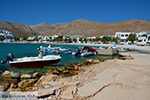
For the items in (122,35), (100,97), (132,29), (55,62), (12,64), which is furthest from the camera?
(132,29)

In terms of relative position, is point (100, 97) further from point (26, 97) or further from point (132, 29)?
point (132, 29)

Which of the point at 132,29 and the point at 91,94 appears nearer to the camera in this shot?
the point at 91,94

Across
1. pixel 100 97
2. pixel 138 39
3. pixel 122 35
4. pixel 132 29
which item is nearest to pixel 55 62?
pixel 100 97

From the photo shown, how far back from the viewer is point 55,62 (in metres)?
19.6

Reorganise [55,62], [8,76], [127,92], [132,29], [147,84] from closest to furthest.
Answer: [127,92]
[147,84]
[8,76]
[55,62]
[132,29]

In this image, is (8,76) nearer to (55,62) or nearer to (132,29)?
(55,62)

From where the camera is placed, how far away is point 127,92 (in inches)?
275

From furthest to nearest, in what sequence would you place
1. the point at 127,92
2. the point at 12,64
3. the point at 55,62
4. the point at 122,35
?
the point at 122,35 → the point at 55,62 → the point at 12,64 → the point at 127,92

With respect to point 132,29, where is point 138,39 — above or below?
below

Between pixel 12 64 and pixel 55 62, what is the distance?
651 centimetres

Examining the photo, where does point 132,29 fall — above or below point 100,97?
above

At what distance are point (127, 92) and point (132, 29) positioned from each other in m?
179

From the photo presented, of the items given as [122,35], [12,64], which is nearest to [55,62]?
[12,64]

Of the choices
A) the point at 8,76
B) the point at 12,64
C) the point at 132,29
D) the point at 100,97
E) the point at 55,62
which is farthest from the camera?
the point at 132,29
